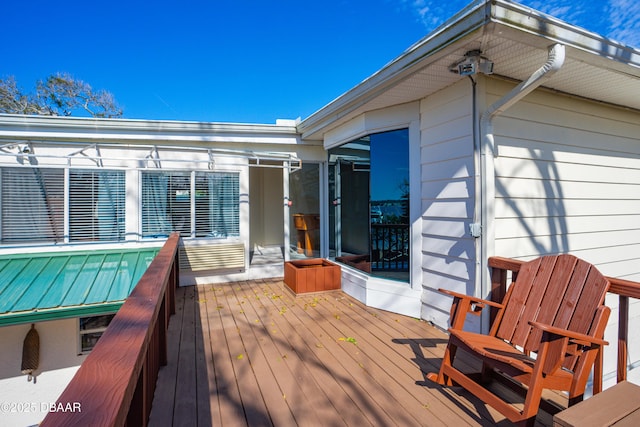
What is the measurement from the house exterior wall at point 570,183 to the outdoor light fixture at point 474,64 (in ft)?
1.26

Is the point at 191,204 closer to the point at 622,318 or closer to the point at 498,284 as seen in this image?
the point at 498,284

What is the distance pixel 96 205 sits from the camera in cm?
462

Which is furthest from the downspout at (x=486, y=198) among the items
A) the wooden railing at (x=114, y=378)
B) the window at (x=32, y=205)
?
the window at (x=32, y=205)

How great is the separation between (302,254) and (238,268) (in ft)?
4.44

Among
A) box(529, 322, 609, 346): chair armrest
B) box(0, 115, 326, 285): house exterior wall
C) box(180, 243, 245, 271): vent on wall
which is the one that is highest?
box(0, 115, 326, 285): house exterior wall

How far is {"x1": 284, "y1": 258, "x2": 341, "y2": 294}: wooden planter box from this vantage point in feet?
14.0

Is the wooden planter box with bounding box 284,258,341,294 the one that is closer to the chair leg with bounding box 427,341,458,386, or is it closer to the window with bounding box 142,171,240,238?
the window with bounding box 142,171,240,238

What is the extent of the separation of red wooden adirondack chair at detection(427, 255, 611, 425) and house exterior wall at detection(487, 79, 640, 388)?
2.69 ft

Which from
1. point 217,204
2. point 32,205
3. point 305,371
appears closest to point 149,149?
point 217,204

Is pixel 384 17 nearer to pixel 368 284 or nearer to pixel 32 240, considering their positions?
pixel 368 284

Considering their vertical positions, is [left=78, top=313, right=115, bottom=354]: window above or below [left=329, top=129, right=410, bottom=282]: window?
below

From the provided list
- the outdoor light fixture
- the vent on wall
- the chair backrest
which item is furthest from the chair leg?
the vent on wall

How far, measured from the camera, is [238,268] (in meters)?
5.16

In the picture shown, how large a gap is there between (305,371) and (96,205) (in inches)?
167
